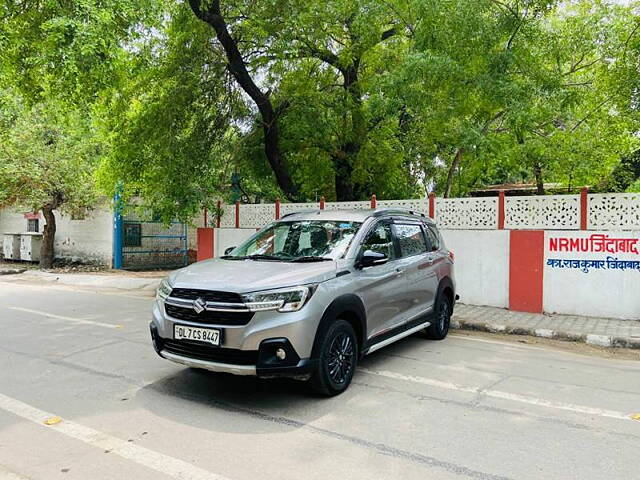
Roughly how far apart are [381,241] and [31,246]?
1795 centimetres

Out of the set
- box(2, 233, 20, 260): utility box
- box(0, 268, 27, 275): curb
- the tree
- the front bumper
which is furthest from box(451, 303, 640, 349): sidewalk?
box(2, 233, 20, 260): utility box

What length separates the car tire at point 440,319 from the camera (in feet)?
23.2

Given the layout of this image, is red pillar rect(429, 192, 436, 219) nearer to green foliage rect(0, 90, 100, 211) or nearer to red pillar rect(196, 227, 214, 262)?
red pillar rect(196, 227, 214, 262)

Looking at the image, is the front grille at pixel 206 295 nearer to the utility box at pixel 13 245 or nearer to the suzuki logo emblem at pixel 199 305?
the suzuki logo emblem at pixel 199 305

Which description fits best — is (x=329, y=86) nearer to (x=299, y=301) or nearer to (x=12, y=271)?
(x=299, y=301)

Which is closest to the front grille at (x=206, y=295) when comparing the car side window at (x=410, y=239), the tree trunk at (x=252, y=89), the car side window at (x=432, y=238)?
the car side window at (x=410, y=239)

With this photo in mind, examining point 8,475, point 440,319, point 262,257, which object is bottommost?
point 8,475

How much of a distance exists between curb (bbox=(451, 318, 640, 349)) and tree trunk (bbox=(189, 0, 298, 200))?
6.32 meters

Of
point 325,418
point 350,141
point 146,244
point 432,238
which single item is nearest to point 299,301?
point 325,418

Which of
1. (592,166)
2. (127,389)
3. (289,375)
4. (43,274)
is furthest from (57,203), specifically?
(592,166)

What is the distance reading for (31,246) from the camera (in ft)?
63.6

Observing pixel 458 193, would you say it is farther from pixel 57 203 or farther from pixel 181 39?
pixel 57 203

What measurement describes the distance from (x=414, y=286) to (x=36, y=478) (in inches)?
173

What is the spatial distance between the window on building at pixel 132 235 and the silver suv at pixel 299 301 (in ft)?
43.1
